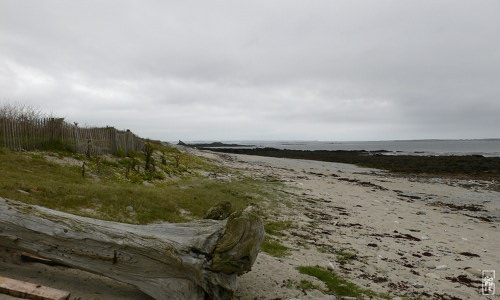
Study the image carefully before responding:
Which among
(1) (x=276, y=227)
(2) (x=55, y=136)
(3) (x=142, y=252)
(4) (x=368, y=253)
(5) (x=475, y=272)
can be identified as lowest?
(5) (x=475, y=272)

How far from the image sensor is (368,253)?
8273mm

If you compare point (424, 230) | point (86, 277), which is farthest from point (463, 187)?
point (86, 277)

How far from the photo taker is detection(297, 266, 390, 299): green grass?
5773 millimetres

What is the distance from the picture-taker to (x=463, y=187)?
2536 cm

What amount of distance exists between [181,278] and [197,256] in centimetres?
37

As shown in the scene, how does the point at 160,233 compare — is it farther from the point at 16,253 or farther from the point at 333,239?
the point at 333,239

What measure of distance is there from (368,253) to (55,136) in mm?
14767

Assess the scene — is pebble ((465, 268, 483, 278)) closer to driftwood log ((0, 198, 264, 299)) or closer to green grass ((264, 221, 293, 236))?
green grass ((264, 221, 293, 236))

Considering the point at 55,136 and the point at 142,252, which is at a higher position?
the point at 55,136

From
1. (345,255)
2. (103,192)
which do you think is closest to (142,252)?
(345,255)

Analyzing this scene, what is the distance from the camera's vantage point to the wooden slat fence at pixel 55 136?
49.7 ft

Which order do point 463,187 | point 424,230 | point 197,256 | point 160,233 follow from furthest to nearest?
point 463,187 → point 424,230 → point 160,233 → point 197,256

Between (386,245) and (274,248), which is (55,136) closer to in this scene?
(274,248)

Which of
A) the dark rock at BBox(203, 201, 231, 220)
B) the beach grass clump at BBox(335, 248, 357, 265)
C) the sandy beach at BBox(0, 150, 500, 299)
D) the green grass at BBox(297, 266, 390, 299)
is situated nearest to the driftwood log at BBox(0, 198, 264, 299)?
the sandy beach at BBox(0, 150, 500, 299)
